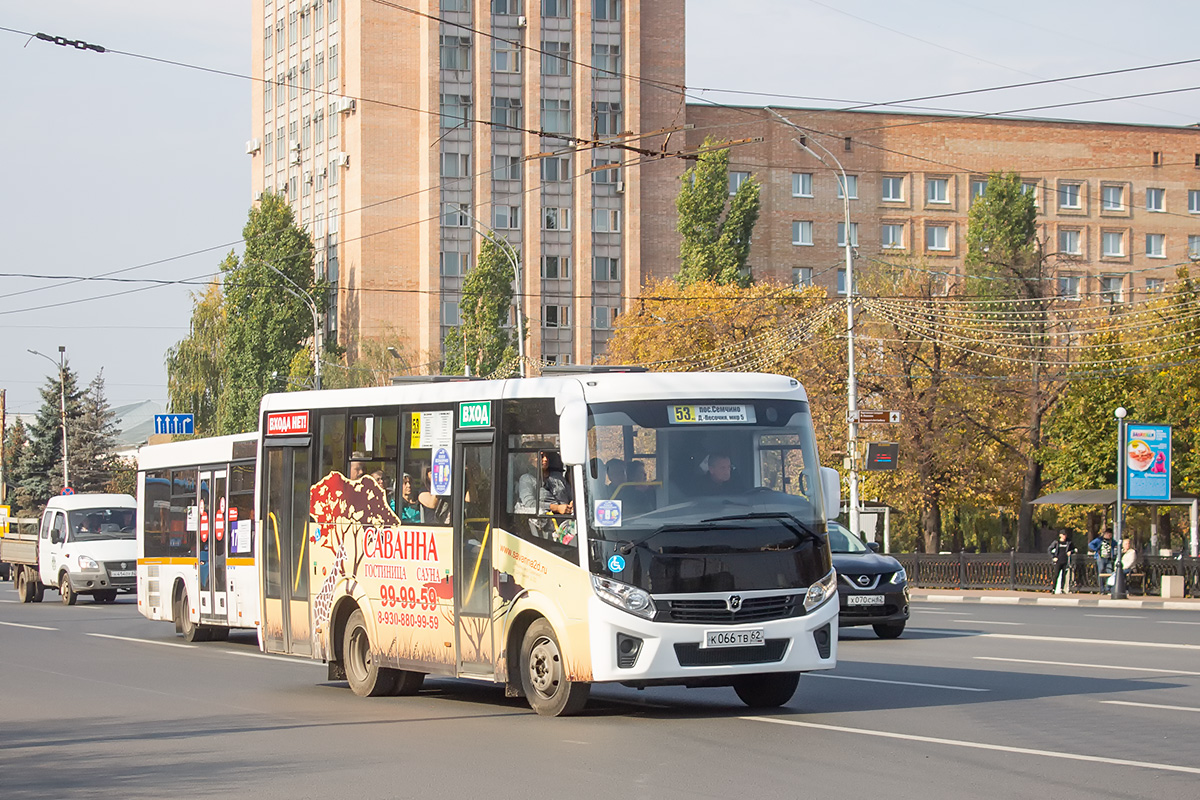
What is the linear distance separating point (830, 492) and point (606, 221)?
75573mm

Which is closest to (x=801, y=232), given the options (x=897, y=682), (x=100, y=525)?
(x=100, y=525)

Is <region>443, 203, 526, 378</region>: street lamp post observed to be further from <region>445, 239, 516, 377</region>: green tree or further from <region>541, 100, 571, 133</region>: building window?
<region>541, 100, 571, 133</region>: building window

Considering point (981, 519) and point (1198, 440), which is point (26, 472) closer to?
point (981, 519)

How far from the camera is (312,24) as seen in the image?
91625 mm

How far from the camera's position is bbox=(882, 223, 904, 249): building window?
94.2m

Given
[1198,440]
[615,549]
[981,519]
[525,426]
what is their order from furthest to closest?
1. [981,519]
2. [1198,440]
3. [525,426]
4. [615,549]

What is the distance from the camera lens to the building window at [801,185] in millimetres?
93625

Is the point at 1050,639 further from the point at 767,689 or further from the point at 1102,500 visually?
the point at 1102,500

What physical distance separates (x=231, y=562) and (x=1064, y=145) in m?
82.9

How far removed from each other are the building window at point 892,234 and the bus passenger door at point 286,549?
79.9 metres

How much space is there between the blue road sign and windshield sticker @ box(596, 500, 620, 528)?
178ft

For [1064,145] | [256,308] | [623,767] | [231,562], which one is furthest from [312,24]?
[623,767]

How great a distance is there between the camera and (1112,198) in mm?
97750

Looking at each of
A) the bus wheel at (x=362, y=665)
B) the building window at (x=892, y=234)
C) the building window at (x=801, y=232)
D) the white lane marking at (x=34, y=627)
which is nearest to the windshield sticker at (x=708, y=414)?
the bus wheel at (x=362, y=665)
